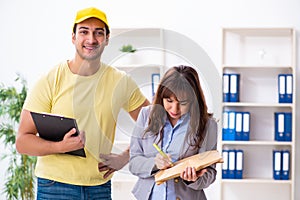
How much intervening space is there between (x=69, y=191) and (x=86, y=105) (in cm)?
34

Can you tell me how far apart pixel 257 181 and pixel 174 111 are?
263 centimetres

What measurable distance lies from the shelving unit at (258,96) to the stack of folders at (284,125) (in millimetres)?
140

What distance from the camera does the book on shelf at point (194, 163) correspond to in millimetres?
1693

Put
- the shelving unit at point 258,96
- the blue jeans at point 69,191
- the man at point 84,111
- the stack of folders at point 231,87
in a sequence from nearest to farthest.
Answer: the man at point 84,111 < the blue jeans at point 69,191 < the stack of folders at point 231,87 < the shelving unit at point 258,96

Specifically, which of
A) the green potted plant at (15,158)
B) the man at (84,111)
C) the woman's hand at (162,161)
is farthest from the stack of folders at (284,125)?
the woman's hand at (162,161)

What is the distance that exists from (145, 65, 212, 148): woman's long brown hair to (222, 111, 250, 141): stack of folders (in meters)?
2.48

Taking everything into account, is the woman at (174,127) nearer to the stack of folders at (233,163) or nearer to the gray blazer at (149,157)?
the gray blazer at (149,157)

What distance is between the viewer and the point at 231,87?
4.18m

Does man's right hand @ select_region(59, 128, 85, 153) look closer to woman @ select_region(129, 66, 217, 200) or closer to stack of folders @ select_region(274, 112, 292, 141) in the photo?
woman @ select_region(129, 66, 217, 200)

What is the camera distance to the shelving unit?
170 inches

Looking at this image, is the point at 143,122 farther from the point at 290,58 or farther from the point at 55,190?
the point at 290,58

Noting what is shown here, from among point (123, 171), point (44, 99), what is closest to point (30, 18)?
point (44, 99)

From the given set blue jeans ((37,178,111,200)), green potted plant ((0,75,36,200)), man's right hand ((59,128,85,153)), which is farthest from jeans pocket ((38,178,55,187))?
green potted plant ((0,75,36,200))

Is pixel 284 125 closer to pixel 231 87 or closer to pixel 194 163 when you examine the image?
pixel 231 87
